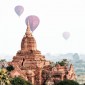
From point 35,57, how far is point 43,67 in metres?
3.69

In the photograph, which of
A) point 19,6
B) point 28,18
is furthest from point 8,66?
point 19,6

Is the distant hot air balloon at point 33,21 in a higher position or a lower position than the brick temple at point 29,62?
higher

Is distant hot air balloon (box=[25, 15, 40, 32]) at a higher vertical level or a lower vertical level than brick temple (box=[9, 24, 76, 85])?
higher

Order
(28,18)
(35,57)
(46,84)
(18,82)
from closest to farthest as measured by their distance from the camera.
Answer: (18,82), (46,84), (35,57), (28,18)

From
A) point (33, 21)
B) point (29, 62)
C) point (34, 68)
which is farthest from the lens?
point (33, 21)

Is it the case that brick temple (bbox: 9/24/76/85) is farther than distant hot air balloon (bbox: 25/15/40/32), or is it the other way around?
distant hot air balloon (bbox: 25/15/40/32)

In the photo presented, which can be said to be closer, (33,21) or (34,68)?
(34,68)

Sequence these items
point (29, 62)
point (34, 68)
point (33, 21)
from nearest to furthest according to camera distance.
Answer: point (34, 68) → point (29, 62) → point (33, 21)

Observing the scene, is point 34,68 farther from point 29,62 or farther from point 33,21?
point 33,21

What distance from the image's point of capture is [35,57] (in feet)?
335

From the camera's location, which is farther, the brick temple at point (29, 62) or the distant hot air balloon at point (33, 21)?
the distant hot air balloon at point (33, 21)

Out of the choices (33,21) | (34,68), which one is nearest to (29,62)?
(34,68)

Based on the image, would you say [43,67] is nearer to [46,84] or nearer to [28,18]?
[46,84]

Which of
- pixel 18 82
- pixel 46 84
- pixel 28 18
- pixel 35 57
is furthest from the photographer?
pixel 28 18
